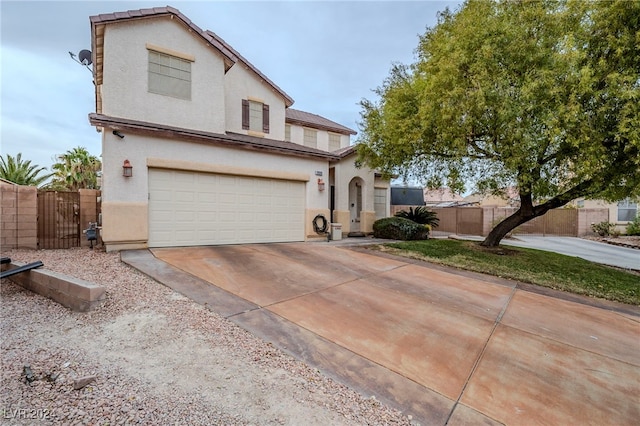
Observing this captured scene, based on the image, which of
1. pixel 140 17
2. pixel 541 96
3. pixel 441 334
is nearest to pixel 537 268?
pixel 541 96

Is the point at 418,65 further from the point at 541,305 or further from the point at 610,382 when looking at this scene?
the point at 610,382

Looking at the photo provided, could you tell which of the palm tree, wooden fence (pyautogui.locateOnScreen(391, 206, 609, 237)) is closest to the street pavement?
wooden fence (pyautogui.locateOnScreen(391, 206, 609, 237))

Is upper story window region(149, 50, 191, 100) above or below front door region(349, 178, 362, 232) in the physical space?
above

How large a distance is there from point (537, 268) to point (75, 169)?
24309 millimetres

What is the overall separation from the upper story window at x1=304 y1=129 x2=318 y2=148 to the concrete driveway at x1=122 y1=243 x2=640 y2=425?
12.1 metres

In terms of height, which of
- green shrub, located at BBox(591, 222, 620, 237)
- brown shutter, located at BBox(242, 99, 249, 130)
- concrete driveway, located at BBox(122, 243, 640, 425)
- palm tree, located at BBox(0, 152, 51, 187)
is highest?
brown shutter, located at BBox(242, 99, 249, 130)

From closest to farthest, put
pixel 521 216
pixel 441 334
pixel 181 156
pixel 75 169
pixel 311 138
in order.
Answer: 1. pixel 441 334
2. pixel 181 156
3. pixel 521 216
4. pixel 311 138
5. pixel 75 169

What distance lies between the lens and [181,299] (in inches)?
174

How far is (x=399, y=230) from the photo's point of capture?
41.6 ft

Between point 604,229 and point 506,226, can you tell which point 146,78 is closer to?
point 506,226

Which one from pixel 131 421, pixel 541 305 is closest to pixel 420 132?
pixel 541 305

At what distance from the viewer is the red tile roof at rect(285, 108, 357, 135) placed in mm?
17219

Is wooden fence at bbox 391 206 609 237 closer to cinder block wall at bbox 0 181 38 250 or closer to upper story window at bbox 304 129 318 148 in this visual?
upper story window at bbox 304 129 318 148

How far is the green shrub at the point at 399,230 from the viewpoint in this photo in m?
12.6
